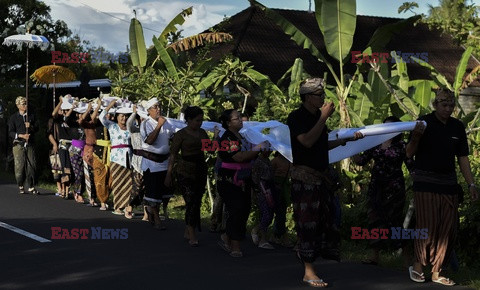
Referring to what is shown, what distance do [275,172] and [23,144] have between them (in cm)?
799

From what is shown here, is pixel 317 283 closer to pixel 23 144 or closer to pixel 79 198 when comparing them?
pixel 79 198

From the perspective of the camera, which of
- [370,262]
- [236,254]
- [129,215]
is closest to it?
[370,262]

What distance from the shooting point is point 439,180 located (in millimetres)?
8445

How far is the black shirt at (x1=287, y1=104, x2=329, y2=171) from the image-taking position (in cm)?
826

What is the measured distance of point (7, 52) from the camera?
115 ft

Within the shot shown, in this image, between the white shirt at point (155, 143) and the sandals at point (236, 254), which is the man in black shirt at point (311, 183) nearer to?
the sandals at point (236, 254)

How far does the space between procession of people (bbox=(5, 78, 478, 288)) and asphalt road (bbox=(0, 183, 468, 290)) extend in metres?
0.26

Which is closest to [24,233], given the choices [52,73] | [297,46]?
[52,73]

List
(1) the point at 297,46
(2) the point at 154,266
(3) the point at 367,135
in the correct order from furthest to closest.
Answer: (1) the point at 297,46
(2) the point at 154,266
(3) the point at 367,135

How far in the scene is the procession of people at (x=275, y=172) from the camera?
8.40 meters

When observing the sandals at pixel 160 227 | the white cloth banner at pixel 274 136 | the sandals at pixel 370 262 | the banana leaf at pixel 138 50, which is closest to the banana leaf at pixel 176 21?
the banana leaf at pixel 138 50

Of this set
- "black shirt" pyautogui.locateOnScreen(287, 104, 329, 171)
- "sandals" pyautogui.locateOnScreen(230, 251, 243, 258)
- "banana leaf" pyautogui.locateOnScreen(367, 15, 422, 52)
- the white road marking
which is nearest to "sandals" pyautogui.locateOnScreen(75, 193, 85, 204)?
the white road marking

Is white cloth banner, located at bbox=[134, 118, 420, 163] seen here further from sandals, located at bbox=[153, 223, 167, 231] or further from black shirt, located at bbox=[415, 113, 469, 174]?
sandals, located at bbox=[153, 223, 167, 231]

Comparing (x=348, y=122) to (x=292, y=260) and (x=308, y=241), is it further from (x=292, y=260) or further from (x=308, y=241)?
(x=308, y=241)
